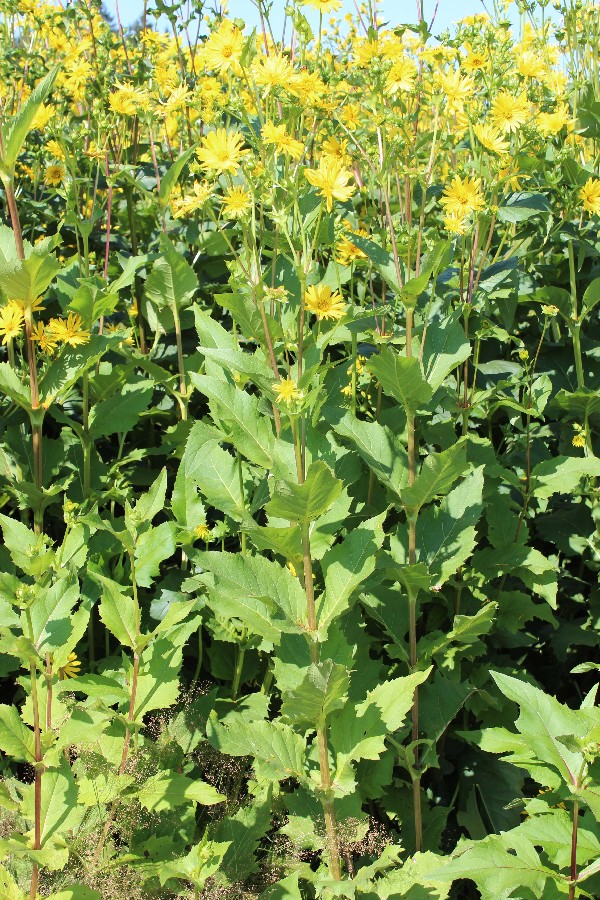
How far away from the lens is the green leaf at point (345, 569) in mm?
1962

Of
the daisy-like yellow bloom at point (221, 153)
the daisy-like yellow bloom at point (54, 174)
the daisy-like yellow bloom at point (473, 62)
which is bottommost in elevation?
the daisy-like yellow bloom at point (221, 153)

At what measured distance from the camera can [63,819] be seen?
1.95m

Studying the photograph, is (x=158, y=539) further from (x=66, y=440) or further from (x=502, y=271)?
(x=502, y=271)

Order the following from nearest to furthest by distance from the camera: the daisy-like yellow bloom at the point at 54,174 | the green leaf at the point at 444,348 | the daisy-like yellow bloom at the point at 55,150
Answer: the green leaf at the point at 444,348 < the daisy-like yellow bloom at the point at 55,150 < the daisy-like yellow bloom at the point at 54,174

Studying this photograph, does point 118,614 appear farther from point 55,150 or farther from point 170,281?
point 55,150

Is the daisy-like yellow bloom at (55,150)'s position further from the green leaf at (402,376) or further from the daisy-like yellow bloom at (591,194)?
the daisy-like yellow bloom at (591,194)

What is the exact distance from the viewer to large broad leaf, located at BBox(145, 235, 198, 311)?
279 cm

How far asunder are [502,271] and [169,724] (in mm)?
1729

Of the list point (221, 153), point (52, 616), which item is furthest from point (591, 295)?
point (52, 616)

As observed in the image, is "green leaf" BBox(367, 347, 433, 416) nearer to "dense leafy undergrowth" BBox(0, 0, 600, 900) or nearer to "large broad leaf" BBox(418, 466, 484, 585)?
"dense leafy undergrowth" BBox(0, 0, 600, 900)

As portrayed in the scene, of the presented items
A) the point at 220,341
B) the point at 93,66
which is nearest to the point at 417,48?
the point at 220,341

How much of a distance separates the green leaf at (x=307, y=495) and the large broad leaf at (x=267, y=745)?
0.59 metres

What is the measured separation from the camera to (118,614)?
2117mm

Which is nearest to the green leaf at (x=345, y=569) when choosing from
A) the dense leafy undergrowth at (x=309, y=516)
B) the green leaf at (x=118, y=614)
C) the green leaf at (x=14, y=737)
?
the dense leafy undergrowth at (x=309, y=516)
